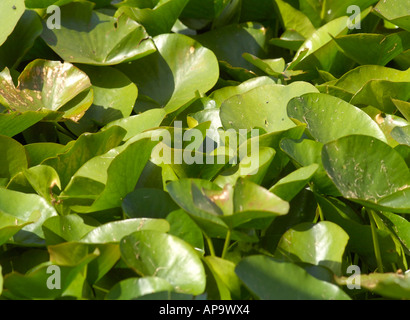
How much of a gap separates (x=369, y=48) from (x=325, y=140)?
0.86 feet

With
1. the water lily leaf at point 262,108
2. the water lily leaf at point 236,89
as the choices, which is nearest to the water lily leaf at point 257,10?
the water lily leaf at point 236,89

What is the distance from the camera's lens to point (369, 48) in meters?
0.94

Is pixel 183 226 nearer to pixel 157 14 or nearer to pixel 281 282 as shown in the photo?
pixel 281 282

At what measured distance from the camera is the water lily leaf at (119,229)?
62cm

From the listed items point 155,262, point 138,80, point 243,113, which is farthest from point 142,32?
point 155,262

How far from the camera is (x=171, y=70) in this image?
102 cm

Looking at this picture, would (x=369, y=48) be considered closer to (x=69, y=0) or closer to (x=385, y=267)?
(x=385, y=267)

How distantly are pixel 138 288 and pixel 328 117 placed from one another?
35 centimetres

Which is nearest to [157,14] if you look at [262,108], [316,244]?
[262,108]

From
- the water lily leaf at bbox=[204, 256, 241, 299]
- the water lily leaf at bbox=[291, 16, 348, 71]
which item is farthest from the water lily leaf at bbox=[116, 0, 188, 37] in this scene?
the water lily leaf at bbox=[204, 256, 241, 299]

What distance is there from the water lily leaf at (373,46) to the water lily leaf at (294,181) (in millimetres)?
349

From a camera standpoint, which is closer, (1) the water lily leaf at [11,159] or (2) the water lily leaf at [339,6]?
(1) the water lily leaf at [11,159]

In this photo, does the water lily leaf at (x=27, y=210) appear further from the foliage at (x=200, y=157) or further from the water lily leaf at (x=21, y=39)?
the water lily leaf at (x=21, y=39)

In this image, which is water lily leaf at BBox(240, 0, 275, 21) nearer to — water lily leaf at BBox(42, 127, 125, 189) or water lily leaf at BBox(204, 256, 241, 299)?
water lily leaf at BBox(42, 127, 125, 189)
